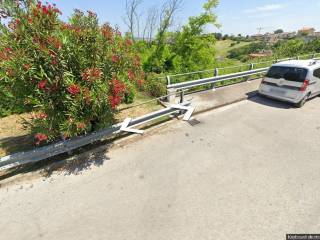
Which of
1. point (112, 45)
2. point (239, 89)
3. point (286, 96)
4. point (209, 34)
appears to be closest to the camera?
point (112, 45)

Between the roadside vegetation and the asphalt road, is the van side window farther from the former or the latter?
the roadside vegetation

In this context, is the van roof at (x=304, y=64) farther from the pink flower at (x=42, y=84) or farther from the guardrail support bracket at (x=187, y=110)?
the pink flower at (x=42, y=84)

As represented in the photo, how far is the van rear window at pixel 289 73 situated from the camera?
7.16 m

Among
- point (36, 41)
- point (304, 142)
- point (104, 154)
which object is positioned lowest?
point (304, 142)

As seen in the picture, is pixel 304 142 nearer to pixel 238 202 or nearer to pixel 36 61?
pixel 238 202

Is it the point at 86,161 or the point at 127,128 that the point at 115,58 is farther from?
the point at 86,161

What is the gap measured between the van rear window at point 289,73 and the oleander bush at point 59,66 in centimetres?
612

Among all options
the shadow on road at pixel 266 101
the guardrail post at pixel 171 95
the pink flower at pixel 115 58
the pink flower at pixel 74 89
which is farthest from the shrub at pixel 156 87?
the pink flower at pixel 74 89

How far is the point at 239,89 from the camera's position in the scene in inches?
377

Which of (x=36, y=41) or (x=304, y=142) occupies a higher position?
(x=36, y=41)

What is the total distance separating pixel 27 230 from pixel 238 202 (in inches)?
138

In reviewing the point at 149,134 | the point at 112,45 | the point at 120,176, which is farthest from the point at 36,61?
the point at 149,134

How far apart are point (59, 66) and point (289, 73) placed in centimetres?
768

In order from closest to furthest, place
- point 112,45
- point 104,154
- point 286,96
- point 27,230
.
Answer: point 27,230, point 112,45, point 104,154, point 286,96
